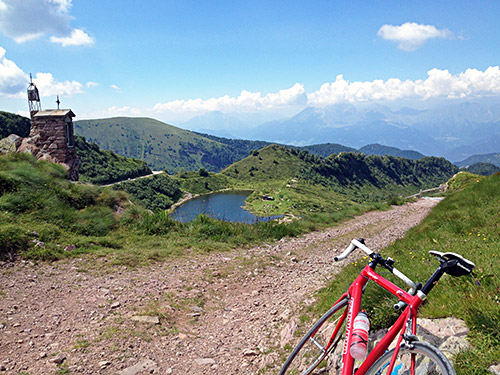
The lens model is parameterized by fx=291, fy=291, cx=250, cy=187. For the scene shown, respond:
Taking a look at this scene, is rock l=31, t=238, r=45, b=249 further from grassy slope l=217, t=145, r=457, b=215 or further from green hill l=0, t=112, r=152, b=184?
grassy slope l=217, t=145, r=457, b=215

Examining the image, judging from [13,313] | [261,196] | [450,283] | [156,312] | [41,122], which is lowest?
[261,196]

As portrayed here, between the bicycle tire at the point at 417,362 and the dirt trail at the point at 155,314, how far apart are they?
2.46m

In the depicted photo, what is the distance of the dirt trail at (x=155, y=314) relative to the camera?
4.60 metres

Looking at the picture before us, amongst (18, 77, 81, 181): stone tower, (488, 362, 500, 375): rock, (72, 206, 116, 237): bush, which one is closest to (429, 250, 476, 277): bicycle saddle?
(488, 362, 500, 375): rock

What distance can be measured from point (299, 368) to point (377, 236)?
33.7ft

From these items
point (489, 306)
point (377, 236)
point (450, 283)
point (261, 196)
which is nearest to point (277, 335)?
point (450, 283)

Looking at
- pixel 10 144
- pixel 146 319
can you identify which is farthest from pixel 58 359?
pixel 10 144

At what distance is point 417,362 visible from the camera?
2494 mm

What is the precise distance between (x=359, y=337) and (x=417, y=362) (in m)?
0.50

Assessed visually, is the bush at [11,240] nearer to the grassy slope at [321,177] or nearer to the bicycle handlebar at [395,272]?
the bicycle handlebar at [395,272]

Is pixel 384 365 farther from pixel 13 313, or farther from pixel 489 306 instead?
pixel 13 313

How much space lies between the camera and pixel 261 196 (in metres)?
128

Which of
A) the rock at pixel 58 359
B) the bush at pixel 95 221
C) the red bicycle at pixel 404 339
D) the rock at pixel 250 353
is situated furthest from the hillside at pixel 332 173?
the red bicycle at pixel 404 339

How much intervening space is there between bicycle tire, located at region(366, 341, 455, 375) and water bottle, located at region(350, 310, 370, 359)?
0.44 ft
